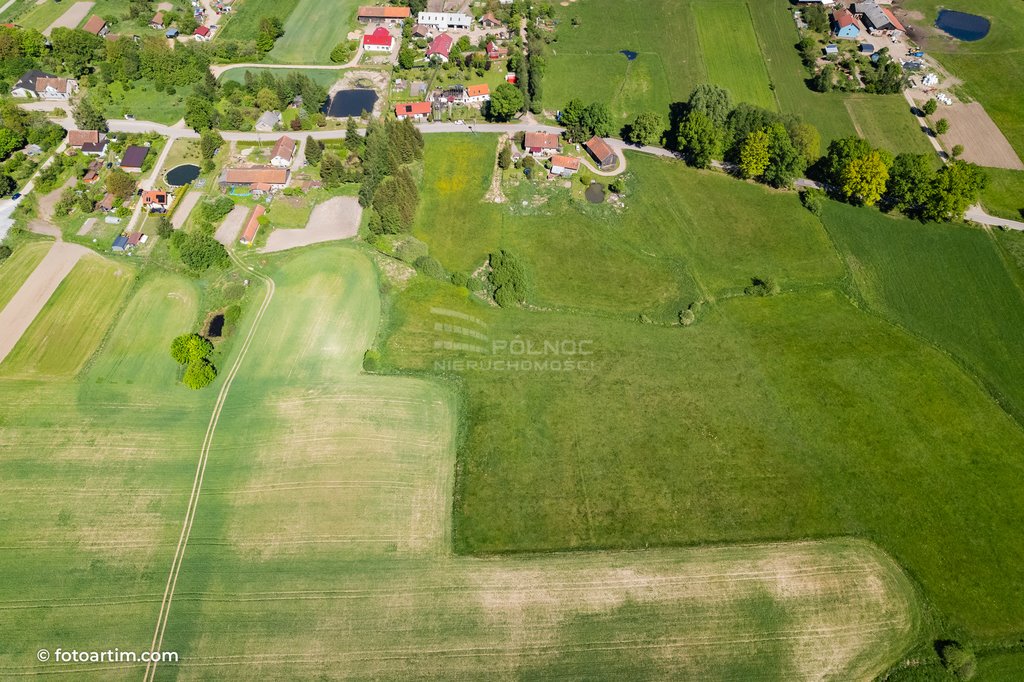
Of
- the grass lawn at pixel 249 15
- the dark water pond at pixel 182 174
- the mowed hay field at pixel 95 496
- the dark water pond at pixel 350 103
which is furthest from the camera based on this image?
the grass lawn at pixel 249 15

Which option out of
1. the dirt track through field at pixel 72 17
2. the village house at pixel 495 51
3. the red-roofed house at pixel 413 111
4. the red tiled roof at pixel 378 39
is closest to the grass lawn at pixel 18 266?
the red-roofed house at pixel 413 111

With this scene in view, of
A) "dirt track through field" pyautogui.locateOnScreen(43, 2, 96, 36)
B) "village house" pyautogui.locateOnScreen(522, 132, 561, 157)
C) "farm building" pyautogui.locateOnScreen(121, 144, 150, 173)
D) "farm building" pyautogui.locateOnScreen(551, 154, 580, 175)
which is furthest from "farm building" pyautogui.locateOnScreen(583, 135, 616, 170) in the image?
"dirt track through field" pyautogui.locateOnScreen(43, 2, 96, 36)

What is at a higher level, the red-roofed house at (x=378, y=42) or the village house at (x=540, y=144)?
the red-roofed house at (x=378, y=42)

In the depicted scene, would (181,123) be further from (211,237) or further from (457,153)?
(457,153)

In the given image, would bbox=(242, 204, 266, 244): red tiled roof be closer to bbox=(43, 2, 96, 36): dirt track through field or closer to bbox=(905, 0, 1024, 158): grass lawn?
bbox=(43, 2, 96, 36): dirt track through field

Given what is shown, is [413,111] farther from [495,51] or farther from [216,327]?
[216,327]

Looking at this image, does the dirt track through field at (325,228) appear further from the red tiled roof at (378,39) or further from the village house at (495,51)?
the village house at (495,51)
